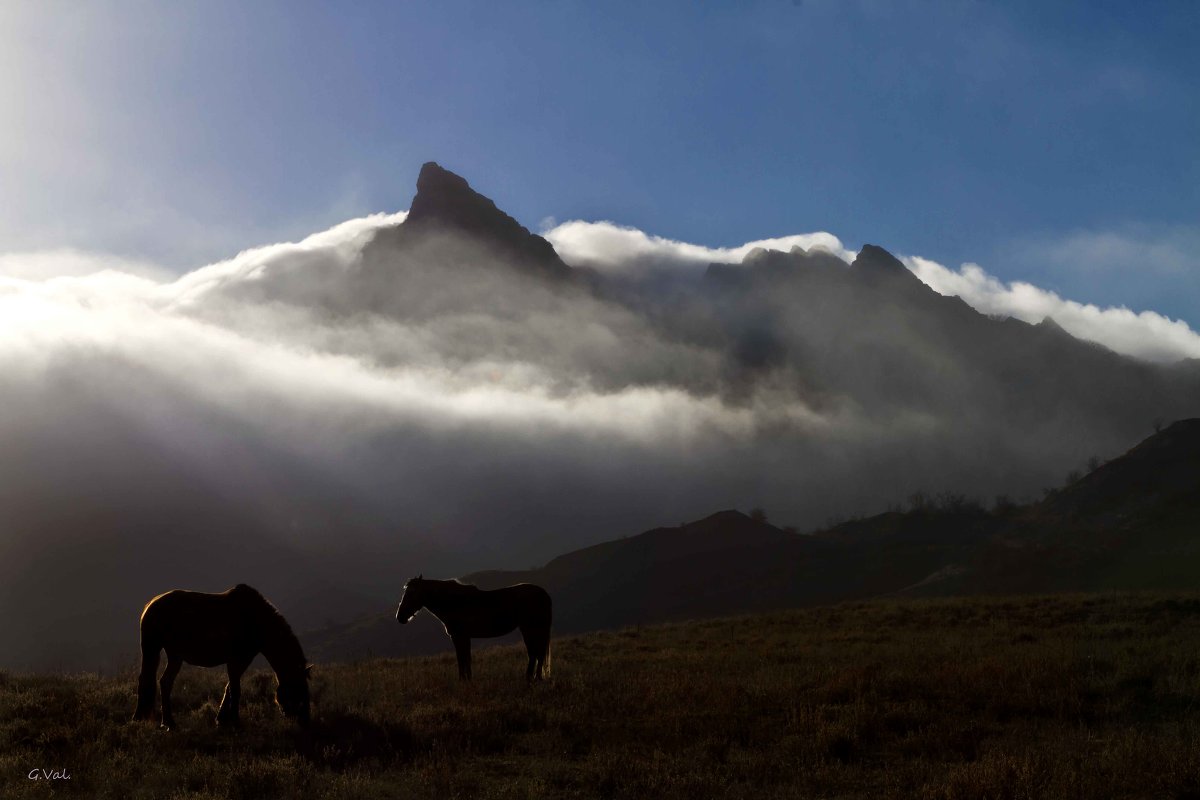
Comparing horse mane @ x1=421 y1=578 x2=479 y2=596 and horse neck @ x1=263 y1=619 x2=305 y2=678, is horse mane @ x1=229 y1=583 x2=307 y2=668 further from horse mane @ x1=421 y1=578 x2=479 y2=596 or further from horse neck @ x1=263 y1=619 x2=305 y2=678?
horse mane @ x1=421 y1=578 x2=479 y2=596

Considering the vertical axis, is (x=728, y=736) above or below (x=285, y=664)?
below

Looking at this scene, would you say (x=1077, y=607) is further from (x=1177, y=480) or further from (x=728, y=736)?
(x=1177, y=480)

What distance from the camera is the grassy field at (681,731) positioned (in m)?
10.5

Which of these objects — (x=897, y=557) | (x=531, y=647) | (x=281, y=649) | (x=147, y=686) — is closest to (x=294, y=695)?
(x=281, y=649)

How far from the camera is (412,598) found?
2066cm

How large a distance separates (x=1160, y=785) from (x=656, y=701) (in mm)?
7723

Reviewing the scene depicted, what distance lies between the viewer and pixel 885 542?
155m

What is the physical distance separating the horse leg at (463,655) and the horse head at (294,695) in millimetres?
5098

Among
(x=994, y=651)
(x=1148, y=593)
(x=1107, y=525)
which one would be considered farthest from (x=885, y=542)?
(x=994, y=651)

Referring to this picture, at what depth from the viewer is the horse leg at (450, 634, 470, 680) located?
19703 millimetres

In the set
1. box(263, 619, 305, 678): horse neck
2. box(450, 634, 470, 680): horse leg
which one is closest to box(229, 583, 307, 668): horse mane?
box(263, 619, 305, 678): horse neck

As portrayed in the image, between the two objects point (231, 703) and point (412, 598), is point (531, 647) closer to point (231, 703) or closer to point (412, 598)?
point (412, 598)

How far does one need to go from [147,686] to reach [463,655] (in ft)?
23.2

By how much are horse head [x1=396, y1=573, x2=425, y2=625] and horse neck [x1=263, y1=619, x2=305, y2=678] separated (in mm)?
4985
